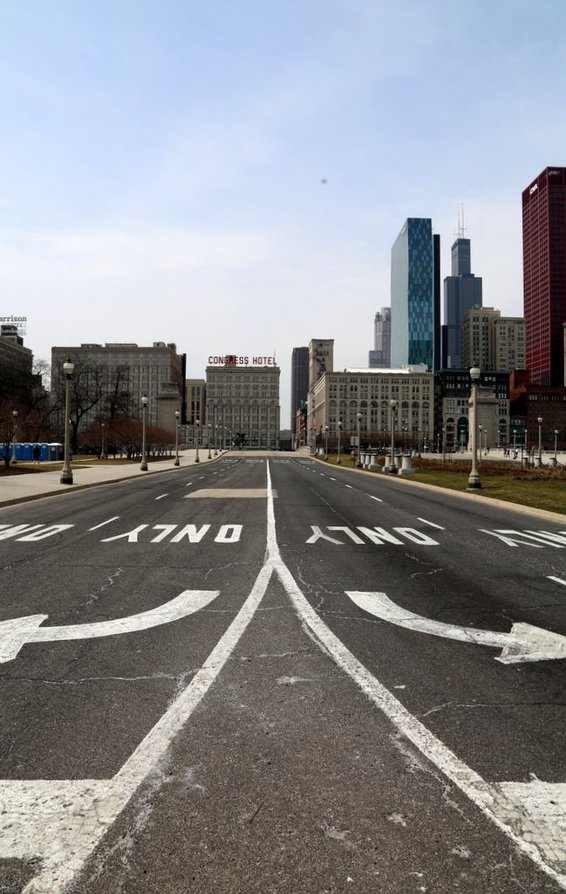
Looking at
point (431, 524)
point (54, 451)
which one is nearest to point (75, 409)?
point (54, 451)

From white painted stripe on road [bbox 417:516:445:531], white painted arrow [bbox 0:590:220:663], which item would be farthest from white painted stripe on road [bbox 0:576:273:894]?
white painted stripe on road [bbox 417:516:445:531]

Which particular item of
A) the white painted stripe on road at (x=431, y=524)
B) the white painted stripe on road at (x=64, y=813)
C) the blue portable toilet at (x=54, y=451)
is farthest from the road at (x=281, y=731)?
the blue portable toilet at (x=54, y=451)

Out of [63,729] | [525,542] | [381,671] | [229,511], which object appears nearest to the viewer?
[63,729]

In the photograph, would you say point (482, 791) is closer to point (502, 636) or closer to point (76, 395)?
point (502, 636)

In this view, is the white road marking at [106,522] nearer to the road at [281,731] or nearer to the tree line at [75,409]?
the road at [281,731]

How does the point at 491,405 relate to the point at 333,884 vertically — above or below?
above

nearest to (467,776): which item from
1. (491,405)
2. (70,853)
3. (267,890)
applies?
(267,890)

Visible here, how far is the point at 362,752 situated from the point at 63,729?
76.1 inches

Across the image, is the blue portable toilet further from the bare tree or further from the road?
the road

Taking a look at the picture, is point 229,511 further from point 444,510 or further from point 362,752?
point 362,752

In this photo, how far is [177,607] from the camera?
662cm

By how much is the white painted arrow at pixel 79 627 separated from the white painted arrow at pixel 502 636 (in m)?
2.25

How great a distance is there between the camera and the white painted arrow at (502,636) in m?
5.14

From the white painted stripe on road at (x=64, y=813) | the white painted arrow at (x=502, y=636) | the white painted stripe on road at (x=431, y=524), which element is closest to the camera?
the white painted stripe on road at (x=64, y=813)
